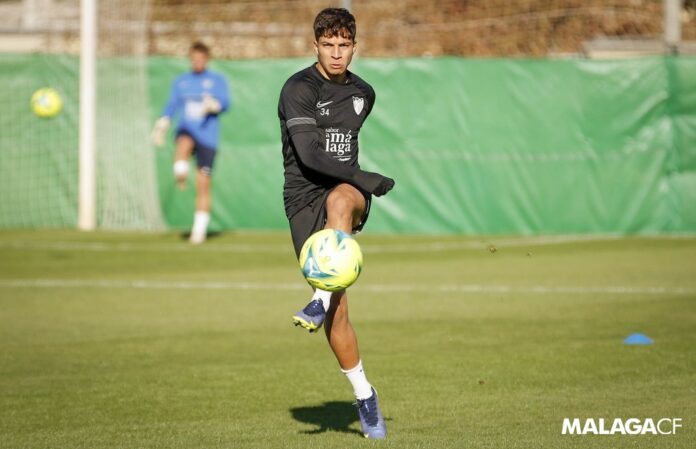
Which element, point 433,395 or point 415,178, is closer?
point 433,395

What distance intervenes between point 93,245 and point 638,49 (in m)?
10.3

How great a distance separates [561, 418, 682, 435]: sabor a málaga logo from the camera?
7.02 metres

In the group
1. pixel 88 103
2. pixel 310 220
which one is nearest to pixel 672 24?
pixel 88 103

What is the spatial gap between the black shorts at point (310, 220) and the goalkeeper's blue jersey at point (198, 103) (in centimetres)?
1144

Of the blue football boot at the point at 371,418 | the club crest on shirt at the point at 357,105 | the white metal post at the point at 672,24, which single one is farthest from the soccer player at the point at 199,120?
the blue football boot at the point at 371,418

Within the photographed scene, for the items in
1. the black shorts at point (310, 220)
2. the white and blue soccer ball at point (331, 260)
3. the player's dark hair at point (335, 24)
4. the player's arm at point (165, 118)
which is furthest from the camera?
the player's arm at point (165, 118)

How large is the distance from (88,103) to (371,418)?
1429cm

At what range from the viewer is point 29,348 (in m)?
10.2

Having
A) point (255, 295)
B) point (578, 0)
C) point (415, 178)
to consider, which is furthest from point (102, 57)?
point (578, 0)

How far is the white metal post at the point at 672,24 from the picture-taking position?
1988 centimetres

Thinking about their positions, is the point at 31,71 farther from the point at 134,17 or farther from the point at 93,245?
the point at 93,245

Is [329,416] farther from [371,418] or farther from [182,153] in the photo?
[182,153]

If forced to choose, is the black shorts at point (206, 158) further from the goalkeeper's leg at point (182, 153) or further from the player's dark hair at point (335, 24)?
the player's dark hair at point (335, 24)

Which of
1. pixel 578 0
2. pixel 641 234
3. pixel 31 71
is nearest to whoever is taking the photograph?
pixel 641 234
